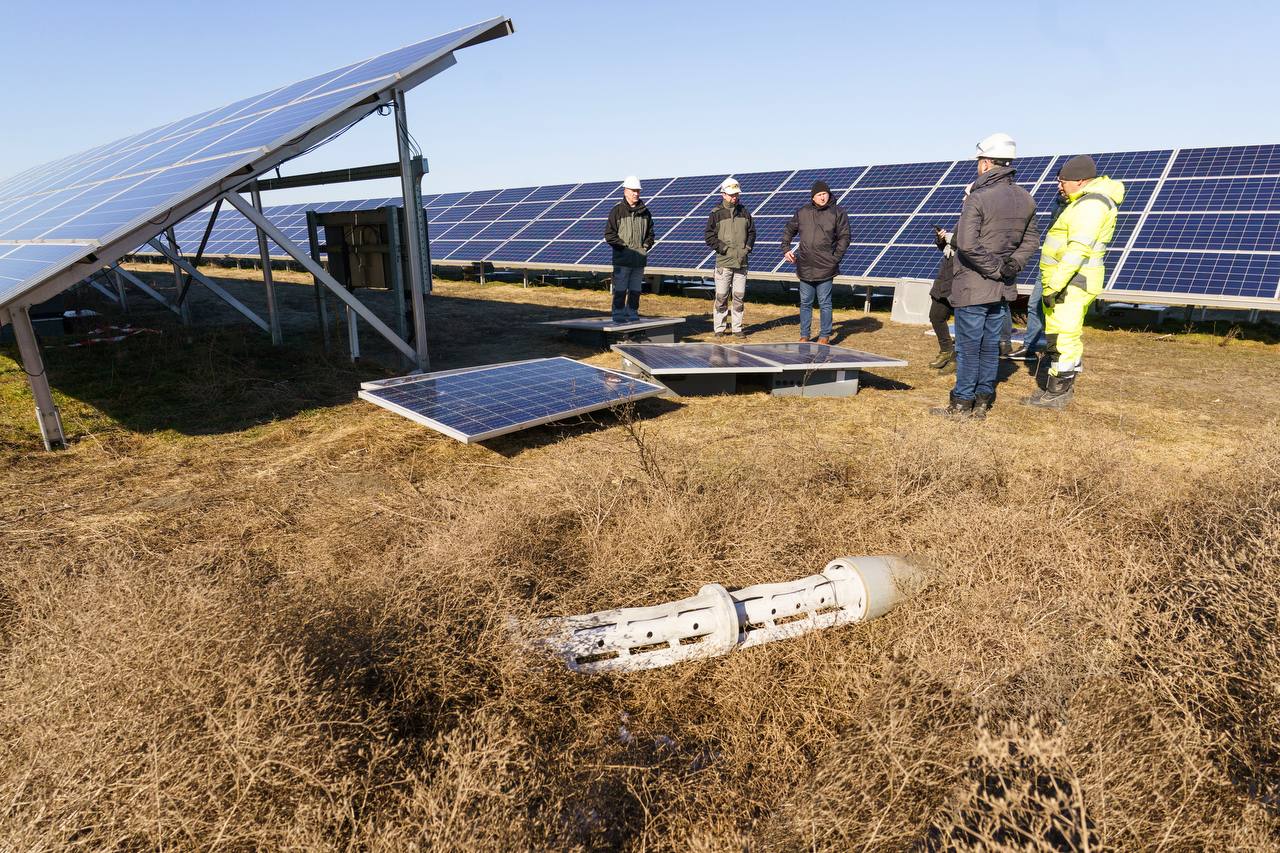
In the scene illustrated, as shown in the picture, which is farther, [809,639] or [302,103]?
[302,103]

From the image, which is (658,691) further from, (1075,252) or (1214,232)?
(1214,232)

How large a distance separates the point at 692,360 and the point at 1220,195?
9731 mm

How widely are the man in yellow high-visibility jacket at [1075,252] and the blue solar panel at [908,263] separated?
206 inches

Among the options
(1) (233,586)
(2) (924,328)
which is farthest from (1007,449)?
(2) (924,328)

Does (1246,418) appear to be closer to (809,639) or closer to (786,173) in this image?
(809,639)

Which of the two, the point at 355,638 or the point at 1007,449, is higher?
the point at 355,638

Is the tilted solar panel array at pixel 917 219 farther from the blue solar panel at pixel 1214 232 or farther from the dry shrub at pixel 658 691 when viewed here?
the dry shrub at pixel 658 691

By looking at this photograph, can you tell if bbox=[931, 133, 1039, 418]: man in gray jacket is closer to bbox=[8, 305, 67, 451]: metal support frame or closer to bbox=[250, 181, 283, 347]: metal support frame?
bbox=[8, 305, 67, 451]: metal support frame

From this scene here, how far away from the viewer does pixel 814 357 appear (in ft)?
22.7

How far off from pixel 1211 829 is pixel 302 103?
8086 mm

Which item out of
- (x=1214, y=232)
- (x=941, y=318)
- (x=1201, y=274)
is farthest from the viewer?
(x=1214, y=232)

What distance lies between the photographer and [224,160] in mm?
5539

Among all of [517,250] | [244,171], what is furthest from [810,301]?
[517,250]

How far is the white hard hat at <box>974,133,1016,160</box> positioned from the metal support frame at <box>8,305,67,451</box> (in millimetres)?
7079
